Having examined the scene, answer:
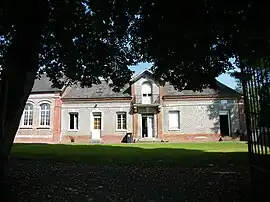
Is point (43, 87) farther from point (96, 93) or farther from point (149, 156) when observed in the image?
point (149, 156)

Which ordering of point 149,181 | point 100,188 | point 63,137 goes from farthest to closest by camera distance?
point 63,137 → point 149,181 → point 100,188

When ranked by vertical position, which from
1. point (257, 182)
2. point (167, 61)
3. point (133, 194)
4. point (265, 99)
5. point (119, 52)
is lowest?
point (133, 194)

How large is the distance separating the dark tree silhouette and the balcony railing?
21.8 metres

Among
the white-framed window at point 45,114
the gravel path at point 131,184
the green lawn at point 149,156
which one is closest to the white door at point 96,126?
the white-framed window at point 45,114

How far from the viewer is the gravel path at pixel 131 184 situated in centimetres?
618

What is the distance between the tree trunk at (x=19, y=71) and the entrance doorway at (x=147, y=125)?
86.0ft

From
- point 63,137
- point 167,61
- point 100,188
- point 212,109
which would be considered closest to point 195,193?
point 100,188

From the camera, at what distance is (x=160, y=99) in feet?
109

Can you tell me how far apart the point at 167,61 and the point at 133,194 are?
4.12m

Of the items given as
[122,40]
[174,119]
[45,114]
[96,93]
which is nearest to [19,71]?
[122,40]

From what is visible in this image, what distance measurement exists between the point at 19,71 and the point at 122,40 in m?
4.07

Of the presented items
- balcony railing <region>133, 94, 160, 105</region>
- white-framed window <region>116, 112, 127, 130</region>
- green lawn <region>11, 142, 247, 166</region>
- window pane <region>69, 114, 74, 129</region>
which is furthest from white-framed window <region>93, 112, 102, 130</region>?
green lawn <region>11, 142, 247, 166</region>

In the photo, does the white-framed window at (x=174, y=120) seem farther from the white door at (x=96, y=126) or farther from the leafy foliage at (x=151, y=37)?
the leafy foliage at (x=151, y=37)

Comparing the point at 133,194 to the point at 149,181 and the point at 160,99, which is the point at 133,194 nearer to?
the point at 149,181
